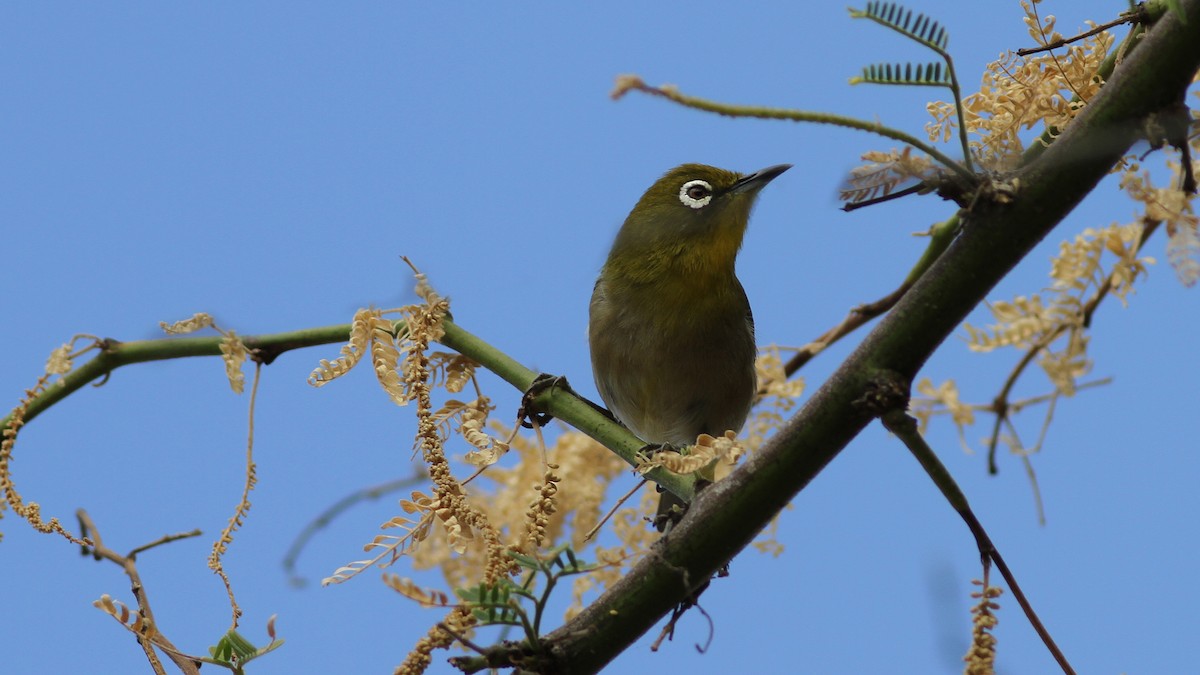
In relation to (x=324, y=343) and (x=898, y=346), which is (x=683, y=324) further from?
(x=898, y=346)

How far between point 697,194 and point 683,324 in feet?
1.89

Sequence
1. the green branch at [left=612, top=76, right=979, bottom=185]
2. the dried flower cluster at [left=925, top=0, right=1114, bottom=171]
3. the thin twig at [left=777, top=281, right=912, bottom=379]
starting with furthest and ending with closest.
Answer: the thin twig at [left=777, top=281, right=912, bottom=379], the dried flower cluster at [left=925, top=0, right=1114, bottom=171], the green branch at [left=612, top=76, right=979, bottom=185]

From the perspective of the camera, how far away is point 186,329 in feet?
8.51

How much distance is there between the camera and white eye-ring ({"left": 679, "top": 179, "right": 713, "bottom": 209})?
441cm

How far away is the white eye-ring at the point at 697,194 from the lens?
4414 millimetres

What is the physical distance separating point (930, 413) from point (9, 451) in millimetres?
2198

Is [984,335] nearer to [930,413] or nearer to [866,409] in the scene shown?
[930,413]

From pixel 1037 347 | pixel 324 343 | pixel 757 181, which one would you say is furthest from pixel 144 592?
pixel 757 181

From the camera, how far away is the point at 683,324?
418 centimetres

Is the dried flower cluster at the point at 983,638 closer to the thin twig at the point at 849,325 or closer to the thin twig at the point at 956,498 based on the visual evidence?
the thin twig at the point at 956,498

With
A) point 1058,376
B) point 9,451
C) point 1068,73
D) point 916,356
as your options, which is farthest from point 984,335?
point 9,451

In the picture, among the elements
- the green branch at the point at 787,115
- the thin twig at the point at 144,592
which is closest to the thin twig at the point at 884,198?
the green branch at the point at 787,115

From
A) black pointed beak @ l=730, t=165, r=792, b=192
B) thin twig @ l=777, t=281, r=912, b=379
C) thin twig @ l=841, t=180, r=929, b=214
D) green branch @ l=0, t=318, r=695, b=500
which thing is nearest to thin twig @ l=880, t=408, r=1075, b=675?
thin twig @ l=841, t=180, r=929, b=214

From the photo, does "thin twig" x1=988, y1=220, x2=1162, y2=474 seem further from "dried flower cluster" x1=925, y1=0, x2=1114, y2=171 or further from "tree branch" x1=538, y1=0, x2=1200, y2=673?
"tree branch" x1=538, y1=0, x2=1200, y2=673
